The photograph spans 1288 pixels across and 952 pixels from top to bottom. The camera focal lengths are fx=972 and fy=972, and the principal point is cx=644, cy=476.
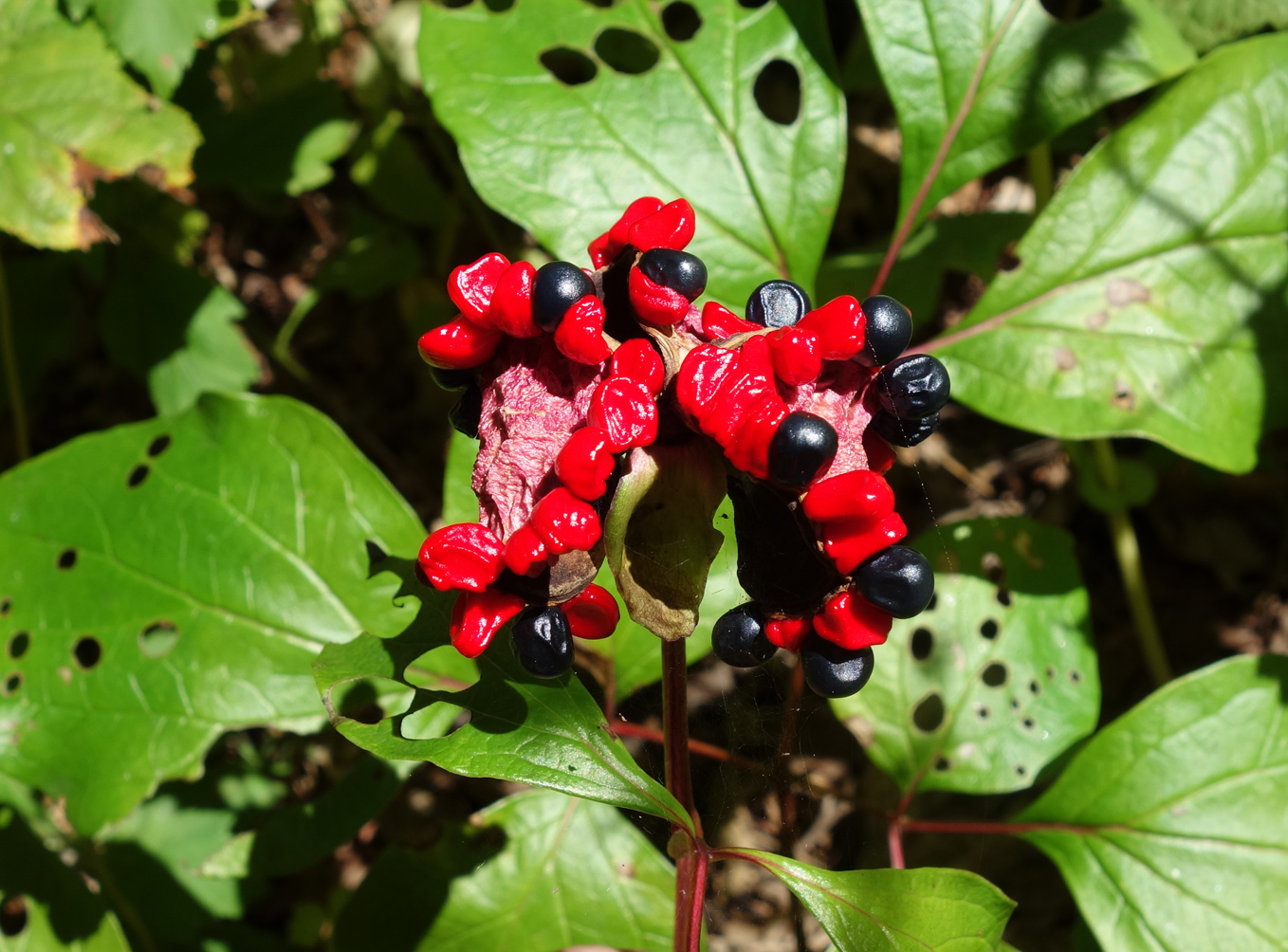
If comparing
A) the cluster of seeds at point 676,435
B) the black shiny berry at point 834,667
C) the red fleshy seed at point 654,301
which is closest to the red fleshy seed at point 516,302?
the cluster of seeds at point 676,435

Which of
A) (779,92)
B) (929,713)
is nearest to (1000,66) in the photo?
(779,92)

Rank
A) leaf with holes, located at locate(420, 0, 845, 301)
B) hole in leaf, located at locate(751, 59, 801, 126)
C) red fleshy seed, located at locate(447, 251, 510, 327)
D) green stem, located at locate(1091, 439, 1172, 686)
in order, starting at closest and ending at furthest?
red fleshy seed, located at locate(447, 251, 510, 327), leaf with holes, located at locate(420, 0, 845, 301), green stem, located at locate(1091, 439, 1172, 686), hole in leaf, located at locate(751, 59, 801, 126)

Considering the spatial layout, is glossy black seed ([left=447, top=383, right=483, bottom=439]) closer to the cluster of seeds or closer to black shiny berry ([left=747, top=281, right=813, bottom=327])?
the cluster of seeds

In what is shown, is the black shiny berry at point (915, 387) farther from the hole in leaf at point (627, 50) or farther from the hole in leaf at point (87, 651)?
the hole in leaf at point (87, 651)

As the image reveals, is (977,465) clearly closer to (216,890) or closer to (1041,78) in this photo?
(1041,78)

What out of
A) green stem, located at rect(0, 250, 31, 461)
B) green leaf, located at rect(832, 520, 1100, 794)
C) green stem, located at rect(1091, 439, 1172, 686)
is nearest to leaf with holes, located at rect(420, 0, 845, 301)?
green leaf, located at rect(832, 520, 1100, 794)

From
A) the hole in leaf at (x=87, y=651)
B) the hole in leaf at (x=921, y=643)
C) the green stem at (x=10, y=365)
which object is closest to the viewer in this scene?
the hole in leaf at (x=87, y=651)
